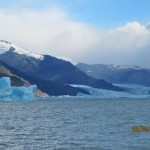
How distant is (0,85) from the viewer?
153 meters

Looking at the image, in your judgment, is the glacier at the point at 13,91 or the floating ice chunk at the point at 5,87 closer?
the floating ice chunk at the point at 5,87

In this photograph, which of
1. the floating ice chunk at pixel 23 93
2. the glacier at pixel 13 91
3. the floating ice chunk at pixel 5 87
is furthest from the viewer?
the floating ice chunk at pixel 23 93

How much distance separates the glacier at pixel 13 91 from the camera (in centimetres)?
15150

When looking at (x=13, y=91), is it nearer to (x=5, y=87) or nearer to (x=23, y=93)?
(x=23, y=93)

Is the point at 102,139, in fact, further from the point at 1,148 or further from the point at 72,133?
the point at 1,148

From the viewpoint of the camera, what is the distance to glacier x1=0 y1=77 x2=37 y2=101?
497 feet

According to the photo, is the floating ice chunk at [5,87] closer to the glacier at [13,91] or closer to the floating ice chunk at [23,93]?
the glacier at [13,91]

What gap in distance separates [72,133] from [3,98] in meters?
126

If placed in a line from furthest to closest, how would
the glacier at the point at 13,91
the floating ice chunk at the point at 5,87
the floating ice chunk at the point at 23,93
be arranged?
the floating ice chunk at the point at 23,93 < the glacier at the point at 13,91 < the floating ice chunk at the point at 5,87

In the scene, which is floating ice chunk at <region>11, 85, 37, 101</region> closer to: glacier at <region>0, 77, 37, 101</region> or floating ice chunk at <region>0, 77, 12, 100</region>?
glacier at <region>0, 77, 37, 101</region>

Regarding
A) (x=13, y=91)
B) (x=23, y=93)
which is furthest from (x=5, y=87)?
(x=23, y=93)

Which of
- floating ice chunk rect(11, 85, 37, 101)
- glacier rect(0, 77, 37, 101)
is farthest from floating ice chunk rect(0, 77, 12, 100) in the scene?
floating ice chunk rect(11, 85, 37, 101)

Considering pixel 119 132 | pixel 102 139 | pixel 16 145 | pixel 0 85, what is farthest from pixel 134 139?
pixel 0 85

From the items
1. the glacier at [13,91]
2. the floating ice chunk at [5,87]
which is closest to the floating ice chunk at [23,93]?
the glacier at [13,91]
